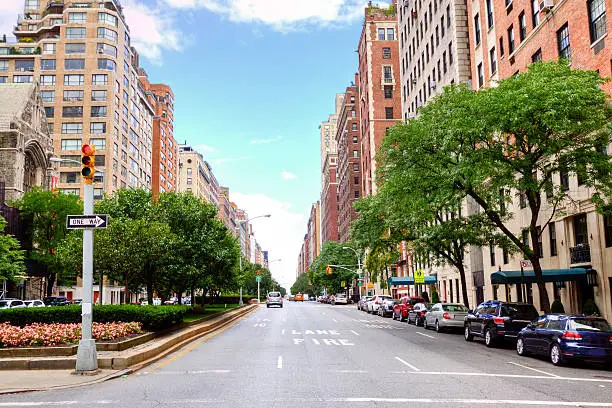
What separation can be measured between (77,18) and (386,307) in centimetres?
7472

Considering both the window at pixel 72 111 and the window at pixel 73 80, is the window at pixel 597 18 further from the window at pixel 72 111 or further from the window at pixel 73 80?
the window at pixel 73 80

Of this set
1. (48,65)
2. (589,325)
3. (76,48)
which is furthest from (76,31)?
(589,325)

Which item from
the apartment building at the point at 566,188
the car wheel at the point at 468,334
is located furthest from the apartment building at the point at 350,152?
the car wheel at the point at 468,334

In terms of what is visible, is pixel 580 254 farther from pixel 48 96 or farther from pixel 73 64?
pixel 48 96

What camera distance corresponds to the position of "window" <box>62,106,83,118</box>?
3577 inches

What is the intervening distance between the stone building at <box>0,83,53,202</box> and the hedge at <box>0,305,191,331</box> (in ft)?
161

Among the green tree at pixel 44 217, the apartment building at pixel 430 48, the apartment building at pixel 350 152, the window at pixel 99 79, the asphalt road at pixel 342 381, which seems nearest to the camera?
the asphalt road at pixel 342 381

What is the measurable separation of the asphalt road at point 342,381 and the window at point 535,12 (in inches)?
814

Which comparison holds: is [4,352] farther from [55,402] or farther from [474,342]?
[474,342]

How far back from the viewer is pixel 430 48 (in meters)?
56.8

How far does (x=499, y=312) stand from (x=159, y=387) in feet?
46.0

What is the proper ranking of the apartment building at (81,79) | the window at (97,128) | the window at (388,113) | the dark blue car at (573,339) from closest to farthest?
the dark blue car at (573,339)
the apartment building at (81,79)
the window at (97,128)
the window at (388,113)

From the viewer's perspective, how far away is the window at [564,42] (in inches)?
1164

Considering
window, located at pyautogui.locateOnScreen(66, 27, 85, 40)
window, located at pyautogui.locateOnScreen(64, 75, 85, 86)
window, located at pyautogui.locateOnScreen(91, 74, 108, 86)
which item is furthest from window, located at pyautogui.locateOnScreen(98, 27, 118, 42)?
window, located at pyautogui.locateOnScreen(64, 75, 85, 86)
